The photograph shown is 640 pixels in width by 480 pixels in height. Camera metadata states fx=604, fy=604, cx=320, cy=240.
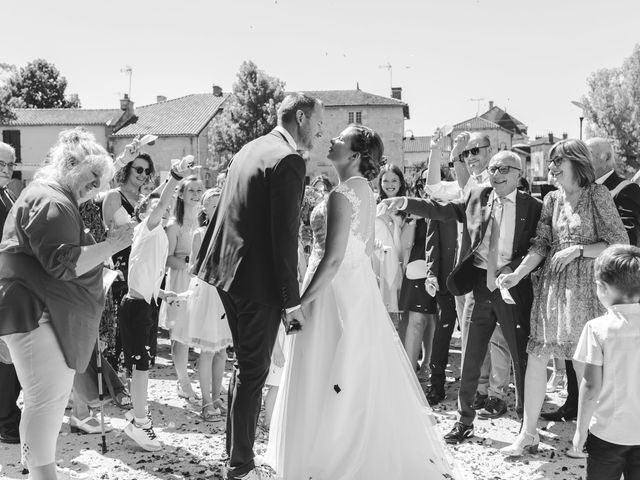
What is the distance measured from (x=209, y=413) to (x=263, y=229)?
269 cm

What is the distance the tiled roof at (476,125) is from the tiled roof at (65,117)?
125 ft

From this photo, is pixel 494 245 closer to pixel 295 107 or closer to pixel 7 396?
pixel 295 107

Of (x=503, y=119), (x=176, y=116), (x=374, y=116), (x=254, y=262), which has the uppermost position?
(x=503, y=119)

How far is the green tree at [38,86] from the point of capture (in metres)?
62.1

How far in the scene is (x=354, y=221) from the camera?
4238 millimetres

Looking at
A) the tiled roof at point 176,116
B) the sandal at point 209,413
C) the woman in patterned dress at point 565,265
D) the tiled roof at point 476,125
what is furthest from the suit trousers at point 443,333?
the tiled roof at point 476,125

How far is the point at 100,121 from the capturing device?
49250 millimetres

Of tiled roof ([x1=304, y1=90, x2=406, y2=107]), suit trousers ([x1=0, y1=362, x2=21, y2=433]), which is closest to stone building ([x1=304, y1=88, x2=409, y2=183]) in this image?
tiled roof ([x1=304, y1=90, x2=406, y2=107])

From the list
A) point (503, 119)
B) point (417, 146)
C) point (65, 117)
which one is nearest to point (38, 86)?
point (65, 117)

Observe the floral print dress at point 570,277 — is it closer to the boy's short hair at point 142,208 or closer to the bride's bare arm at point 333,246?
the bride's bare arm at point 333,246

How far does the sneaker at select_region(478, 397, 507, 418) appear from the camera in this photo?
5.86 metres

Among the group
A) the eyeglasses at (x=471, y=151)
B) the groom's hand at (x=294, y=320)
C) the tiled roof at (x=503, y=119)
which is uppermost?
the tiled roof at (x=503, y=119)

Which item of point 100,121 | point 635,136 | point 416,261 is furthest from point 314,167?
point 416,261

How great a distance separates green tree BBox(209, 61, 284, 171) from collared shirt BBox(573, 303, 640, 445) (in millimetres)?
39662
